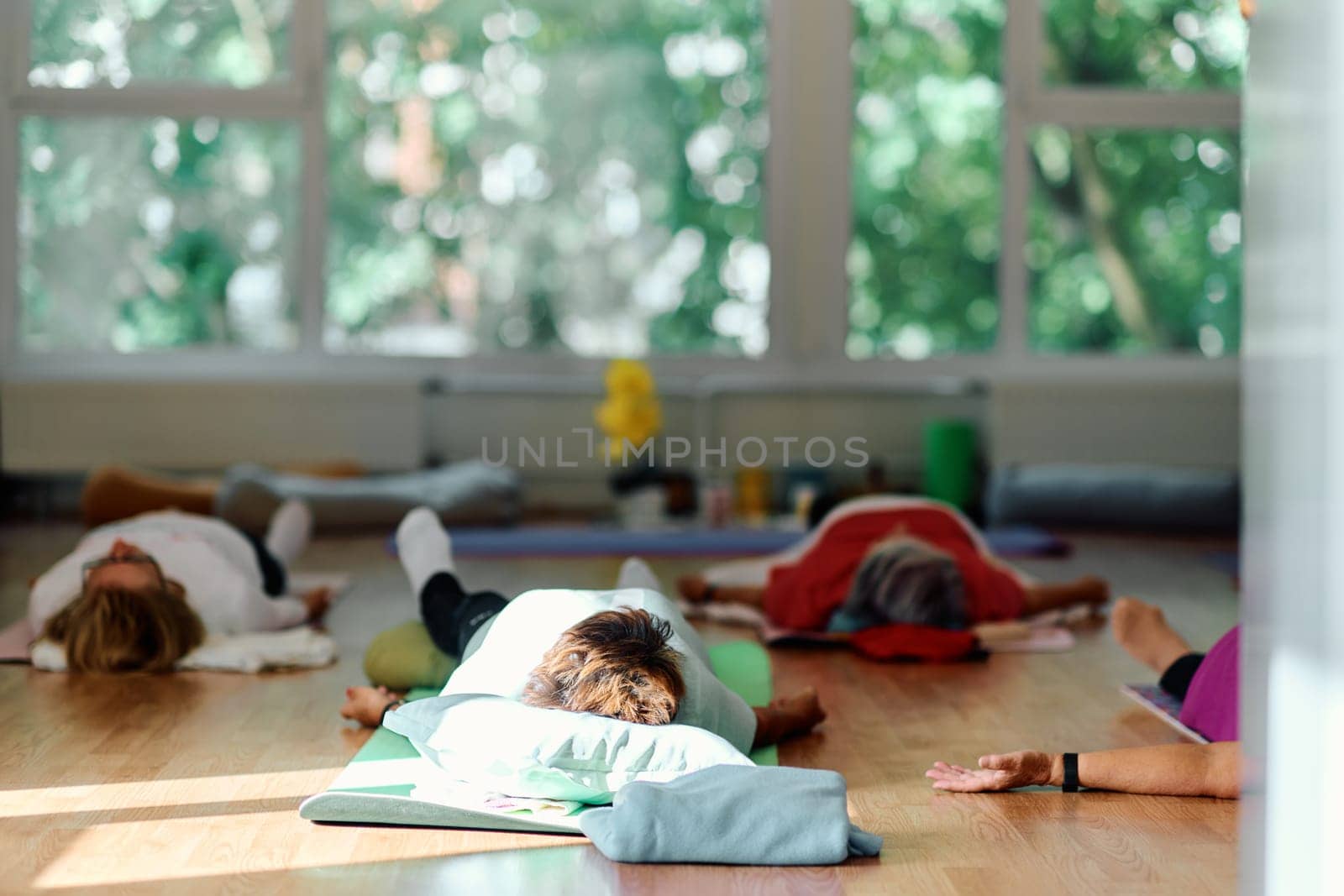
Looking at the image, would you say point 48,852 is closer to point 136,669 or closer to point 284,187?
point 136,669

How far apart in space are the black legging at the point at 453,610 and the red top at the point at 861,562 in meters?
0.92

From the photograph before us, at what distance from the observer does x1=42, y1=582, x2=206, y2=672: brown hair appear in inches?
122

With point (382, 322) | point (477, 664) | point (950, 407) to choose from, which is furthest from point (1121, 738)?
point (382, 322)

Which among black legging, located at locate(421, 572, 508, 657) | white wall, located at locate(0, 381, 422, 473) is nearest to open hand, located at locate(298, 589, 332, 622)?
black legging, located at locate(421, 572, 508, 657)

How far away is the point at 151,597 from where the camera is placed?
10.3ft

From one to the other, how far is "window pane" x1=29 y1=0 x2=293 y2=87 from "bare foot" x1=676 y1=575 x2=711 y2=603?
347 cm

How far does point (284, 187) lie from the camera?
6.36 meters

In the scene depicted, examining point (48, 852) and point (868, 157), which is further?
point (868, 157)

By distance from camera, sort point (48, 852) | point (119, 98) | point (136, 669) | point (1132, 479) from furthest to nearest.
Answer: point (119, 98) → point (1132, 479) → point (136, 669) → point (48, 852)

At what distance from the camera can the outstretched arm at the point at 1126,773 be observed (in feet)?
7.63

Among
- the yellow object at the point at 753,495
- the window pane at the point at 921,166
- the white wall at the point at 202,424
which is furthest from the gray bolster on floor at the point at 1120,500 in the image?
the white wall at the point at 202,424

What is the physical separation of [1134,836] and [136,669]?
204 centimetres

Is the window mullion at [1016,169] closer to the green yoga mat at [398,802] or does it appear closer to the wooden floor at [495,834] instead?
the wooden floor at [495,834]

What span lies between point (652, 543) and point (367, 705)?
2465 millimetres
